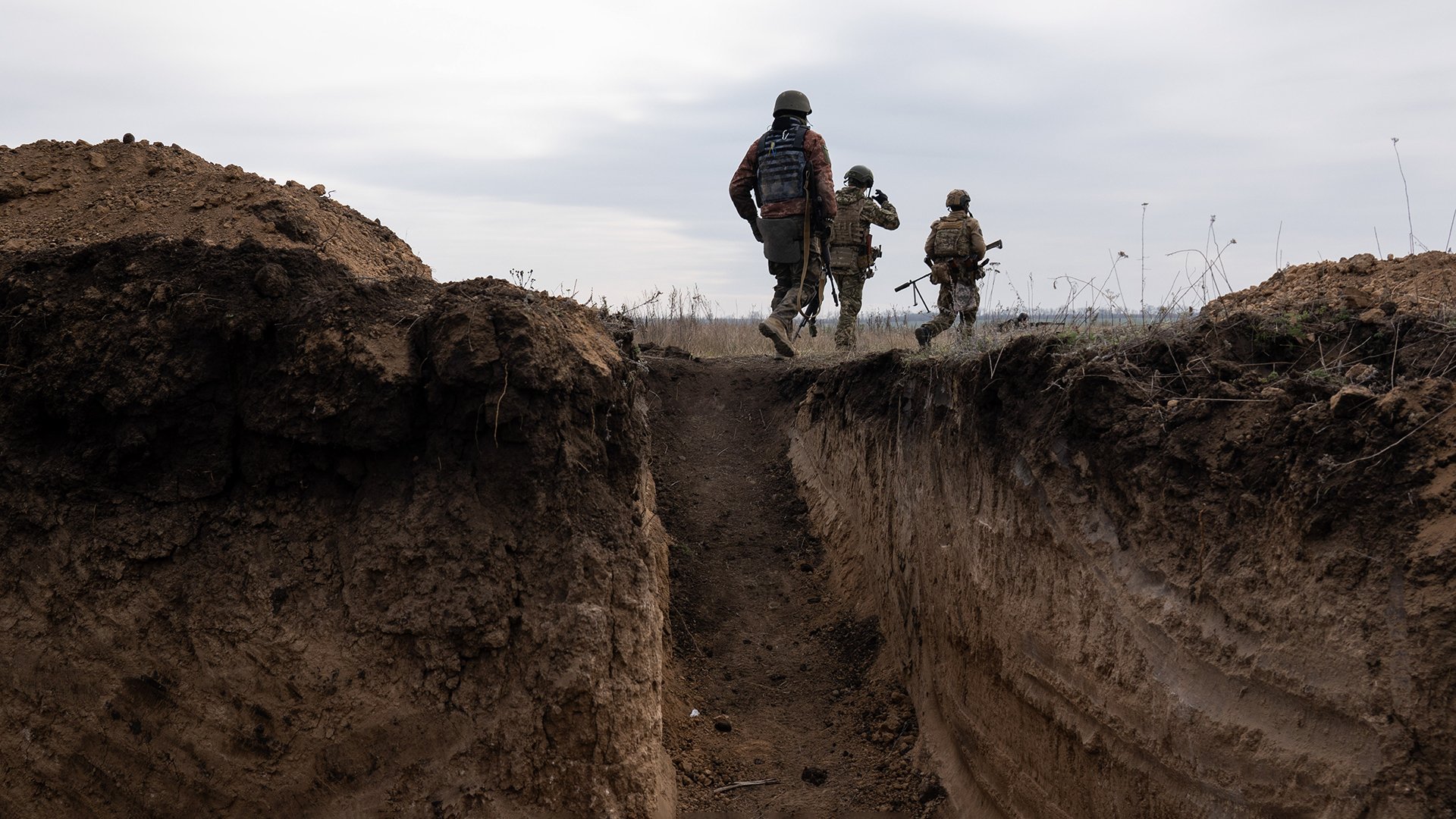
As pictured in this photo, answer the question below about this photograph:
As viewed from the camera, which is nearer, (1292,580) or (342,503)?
(1292,580)

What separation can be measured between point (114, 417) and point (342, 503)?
0.93m

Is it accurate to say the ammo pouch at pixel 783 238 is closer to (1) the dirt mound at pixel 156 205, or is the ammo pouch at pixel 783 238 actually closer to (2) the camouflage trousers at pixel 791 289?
(2) the camouflage trousers at pixel 791 289

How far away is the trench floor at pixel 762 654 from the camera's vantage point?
16.3 ft

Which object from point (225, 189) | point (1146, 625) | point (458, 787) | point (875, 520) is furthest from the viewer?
point (875, 520)

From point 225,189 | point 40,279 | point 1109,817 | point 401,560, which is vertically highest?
point 225,189

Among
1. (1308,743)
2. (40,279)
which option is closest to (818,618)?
(1308,743)

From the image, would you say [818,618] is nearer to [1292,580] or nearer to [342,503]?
[342,503]

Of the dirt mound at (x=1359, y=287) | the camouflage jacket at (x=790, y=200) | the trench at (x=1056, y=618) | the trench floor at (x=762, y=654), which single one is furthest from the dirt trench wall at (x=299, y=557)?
the camouflage jacket at (x=790, y=200)

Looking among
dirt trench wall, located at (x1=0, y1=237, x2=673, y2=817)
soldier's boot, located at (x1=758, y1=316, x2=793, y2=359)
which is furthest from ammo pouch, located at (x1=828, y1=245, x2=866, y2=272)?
dirt trench wall, located at (x1=0, y1=237, x2=673, y2=817)

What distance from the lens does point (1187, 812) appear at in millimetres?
3141

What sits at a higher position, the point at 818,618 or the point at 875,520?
the point at 875,520

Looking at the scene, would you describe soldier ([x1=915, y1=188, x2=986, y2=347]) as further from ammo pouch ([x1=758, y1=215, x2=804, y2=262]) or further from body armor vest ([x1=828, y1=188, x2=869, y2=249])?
ammo pouch ([x1=758, y1=215, x2=804, y2=262])

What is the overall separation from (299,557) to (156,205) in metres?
1.93

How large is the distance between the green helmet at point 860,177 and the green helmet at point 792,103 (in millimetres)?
1204
